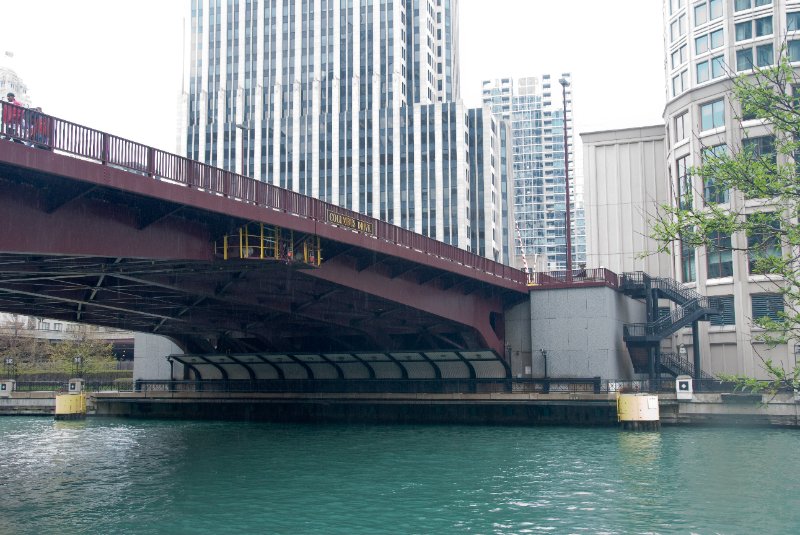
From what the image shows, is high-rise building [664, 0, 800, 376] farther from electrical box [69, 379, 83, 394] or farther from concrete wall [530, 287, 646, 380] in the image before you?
electrical box [69, 379, 83, 394]

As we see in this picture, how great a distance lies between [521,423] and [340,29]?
13123 centimetres

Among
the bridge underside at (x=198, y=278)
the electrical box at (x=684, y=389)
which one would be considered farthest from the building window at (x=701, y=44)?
the electrical box at (x=684, y=389)

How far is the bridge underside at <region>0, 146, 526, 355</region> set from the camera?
27.5 metres

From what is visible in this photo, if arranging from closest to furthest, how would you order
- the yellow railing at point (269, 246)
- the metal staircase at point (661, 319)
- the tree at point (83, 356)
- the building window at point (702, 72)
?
the yellow railing at point (269, 246) < the metal staircase at point (661, 319) < the building window at point (702, 72) < the tree at point (83, 356)

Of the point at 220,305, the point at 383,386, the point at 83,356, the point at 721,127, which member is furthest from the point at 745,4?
the point at 83,356

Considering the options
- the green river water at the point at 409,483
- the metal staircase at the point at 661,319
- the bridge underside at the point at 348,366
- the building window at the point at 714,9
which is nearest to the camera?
the green river water at the point at 409,483

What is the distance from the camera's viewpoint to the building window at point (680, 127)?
75.6 m

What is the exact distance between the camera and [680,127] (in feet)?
251

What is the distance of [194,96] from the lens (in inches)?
7037

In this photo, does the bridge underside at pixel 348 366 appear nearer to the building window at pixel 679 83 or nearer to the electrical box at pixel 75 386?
the electrical box at pixel 75 386

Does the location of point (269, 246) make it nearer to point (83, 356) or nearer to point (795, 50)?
point (795, 50)

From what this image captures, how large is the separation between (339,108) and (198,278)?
13391 cm

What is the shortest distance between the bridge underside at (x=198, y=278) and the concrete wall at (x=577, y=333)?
103 inches

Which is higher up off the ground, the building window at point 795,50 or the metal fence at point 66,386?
the building window at point 795,50
